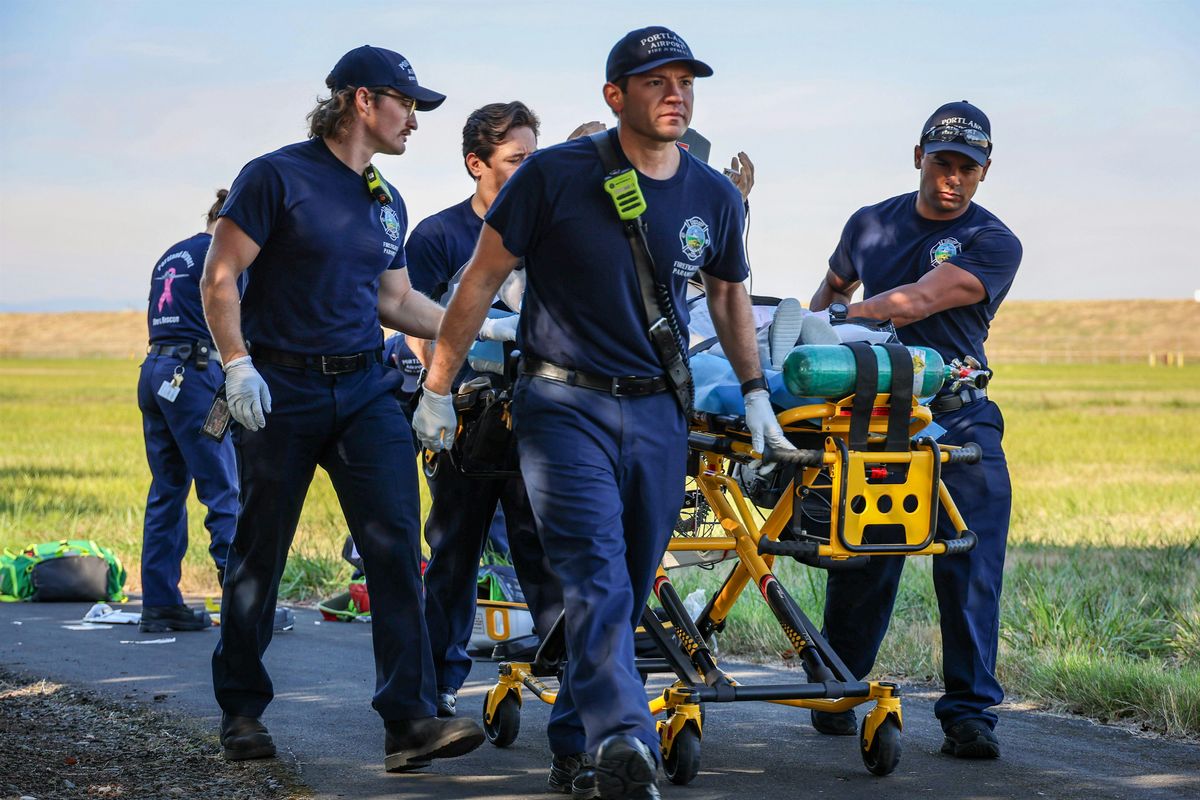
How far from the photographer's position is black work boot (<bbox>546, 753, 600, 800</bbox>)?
4656 mm

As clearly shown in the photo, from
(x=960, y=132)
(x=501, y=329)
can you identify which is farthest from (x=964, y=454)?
(x=501, y=329)

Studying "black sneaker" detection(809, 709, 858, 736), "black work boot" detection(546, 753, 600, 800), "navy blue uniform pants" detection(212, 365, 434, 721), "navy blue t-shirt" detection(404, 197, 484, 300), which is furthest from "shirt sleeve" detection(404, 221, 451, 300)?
"black sneaker" detection(809, 709, 858, 736)

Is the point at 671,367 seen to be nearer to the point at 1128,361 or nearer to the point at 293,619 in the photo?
the point at 293,619

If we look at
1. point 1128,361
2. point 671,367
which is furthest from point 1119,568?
point 1128,361

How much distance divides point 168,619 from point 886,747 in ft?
15.6

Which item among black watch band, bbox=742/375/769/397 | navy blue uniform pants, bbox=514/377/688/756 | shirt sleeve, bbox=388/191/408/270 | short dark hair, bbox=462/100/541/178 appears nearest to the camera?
navy blue uniform pants, bbox=514/377/688/756

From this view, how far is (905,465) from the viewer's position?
492cm

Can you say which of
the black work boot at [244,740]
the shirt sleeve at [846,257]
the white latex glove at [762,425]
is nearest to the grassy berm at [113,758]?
the black work boot at [244,740]

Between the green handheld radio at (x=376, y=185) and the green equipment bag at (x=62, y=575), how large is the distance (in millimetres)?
5140

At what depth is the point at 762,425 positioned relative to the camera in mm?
4883

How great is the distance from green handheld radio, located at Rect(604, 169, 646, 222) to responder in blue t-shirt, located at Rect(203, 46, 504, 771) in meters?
1.17

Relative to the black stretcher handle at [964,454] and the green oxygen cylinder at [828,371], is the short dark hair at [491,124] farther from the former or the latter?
the black stretcher handle at [964,454]

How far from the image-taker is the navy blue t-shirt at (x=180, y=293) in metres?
8.76

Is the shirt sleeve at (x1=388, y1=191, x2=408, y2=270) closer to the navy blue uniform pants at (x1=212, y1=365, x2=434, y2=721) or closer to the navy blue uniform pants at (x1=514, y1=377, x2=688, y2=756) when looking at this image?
the navy blue uniform pants at (x1=212, y1=365, x2=434, y2=721)
